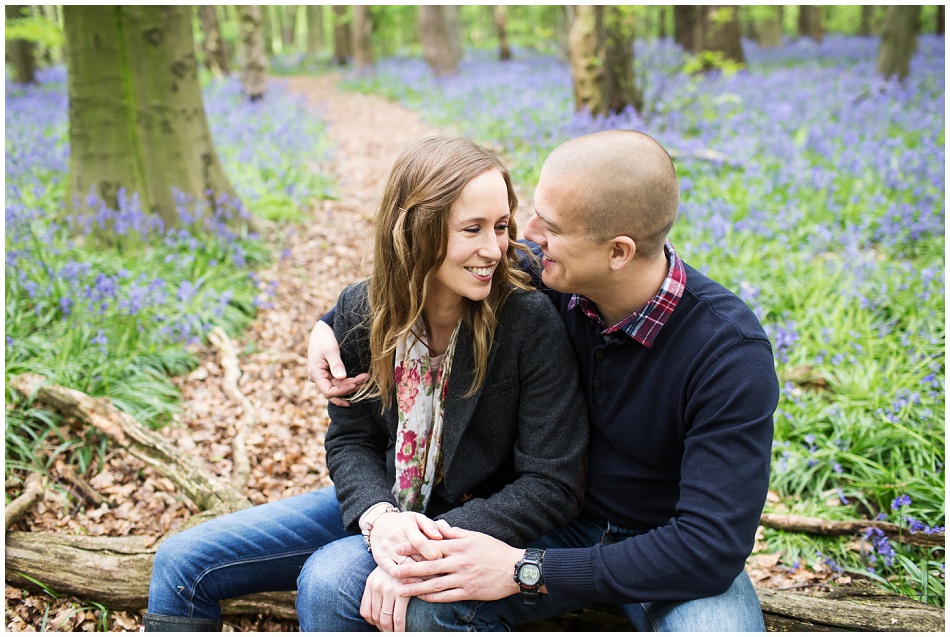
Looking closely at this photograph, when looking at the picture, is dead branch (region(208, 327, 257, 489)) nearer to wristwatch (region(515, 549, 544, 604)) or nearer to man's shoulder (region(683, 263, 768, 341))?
wristwatch (region(515, 549, 544, 604))

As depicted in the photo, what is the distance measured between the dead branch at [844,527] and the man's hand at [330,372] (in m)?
1.91

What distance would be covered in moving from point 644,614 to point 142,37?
5166 mm

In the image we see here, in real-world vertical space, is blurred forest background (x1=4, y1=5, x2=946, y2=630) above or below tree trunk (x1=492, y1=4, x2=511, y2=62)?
below

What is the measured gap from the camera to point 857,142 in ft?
22.5

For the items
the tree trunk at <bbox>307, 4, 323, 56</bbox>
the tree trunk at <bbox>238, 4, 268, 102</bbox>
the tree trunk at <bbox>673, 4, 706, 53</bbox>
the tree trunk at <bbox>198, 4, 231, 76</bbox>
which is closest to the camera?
the tree trunk at <bbox>238, 4, 268, 102</bbox>

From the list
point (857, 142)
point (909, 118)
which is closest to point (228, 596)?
point (857, 142)

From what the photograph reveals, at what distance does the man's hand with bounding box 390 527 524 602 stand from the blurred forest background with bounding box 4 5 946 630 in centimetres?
98

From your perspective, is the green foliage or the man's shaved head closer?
the man's shaved head

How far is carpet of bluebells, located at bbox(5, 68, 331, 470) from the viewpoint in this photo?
3438mm

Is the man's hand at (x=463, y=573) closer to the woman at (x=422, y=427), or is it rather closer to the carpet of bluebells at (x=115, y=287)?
the woman at (x=422, y=427)

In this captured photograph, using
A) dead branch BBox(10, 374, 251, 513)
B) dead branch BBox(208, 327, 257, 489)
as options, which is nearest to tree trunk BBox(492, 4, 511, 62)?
dead branch BBox(208, 327, 257, 489)

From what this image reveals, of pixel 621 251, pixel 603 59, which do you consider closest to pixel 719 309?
pixel 621 251

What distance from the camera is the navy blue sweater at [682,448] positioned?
5.41ft

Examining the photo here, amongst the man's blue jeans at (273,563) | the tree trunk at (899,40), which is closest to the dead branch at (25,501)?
the man's blue jeans at (273,563)
